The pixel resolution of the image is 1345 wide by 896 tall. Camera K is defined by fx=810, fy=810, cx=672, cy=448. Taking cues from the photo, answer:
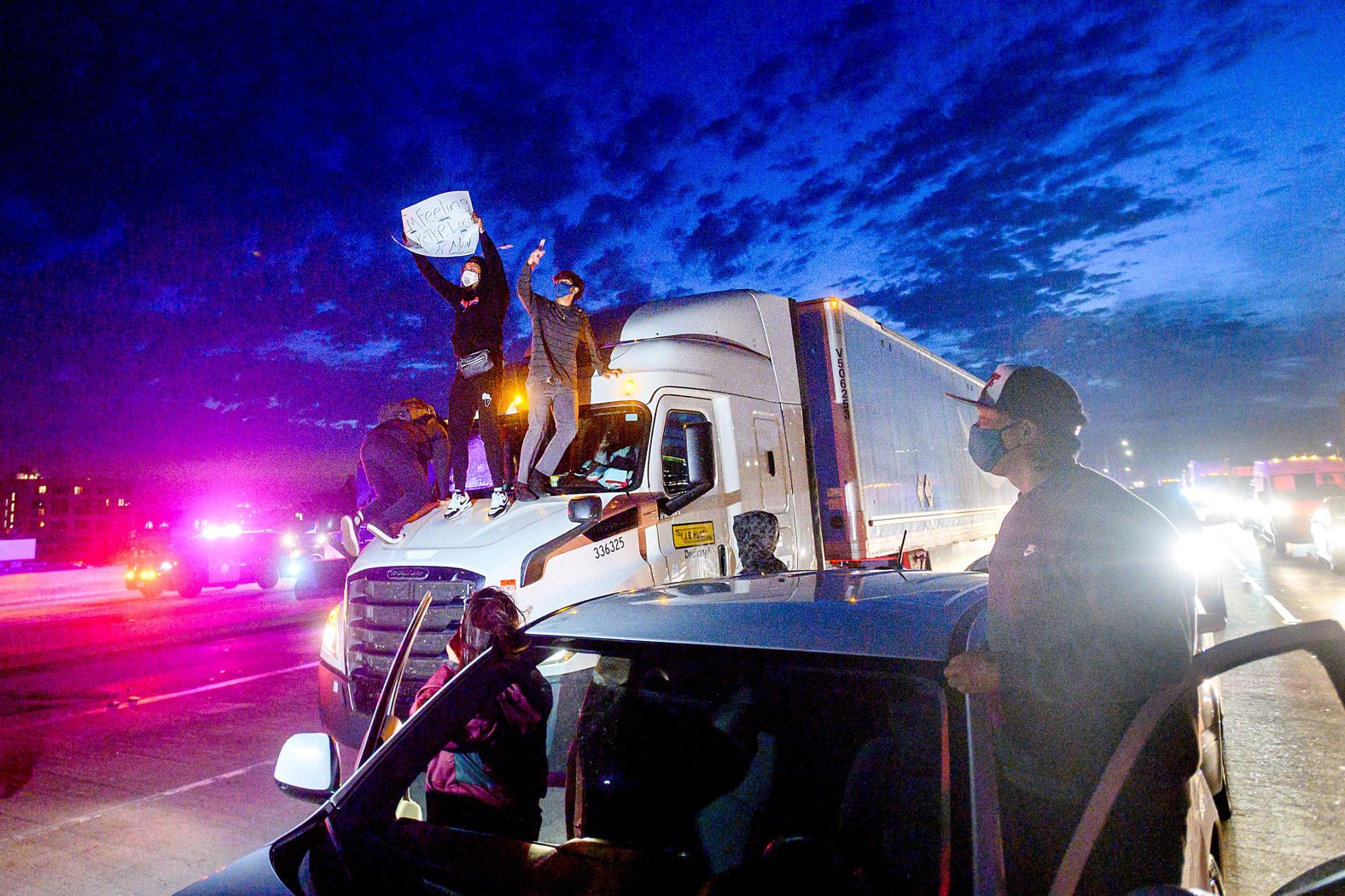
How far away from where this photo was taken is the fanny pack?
25.0ft

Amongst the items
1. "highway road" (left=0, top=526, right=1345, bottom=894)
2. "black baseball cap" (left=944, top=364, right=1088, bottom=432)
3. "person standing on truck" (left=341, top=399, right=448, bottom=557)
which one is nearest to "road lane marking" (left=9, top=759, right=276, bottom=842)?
"highway road" (left=0, top=526, right=1345, bottom=894)

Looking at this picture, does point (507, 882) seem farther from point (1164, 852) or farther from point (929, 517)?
point (929, 517)

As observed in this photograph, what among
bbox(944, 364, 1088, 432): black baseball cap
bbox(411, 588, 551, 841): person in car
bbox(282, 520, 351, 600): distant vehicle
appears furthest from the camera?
bbox(282, 520, 351, 600): distant vehicle

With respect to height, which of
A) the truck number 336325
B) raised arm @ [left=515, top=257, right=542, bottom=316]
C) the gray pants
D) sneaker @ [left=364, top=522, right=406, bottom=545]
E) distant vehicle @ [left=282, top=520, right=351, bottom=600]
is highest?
raised arm @ [left=515, top=257, right=542, bottom=316]

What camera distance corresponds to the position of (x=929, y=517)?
10.4 m

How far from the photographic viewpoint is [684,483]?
6652mm

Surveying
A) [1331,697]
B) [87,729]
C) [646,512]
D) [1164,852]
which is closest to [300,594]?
[87,729]

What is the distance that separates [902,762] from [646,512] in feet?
14.2

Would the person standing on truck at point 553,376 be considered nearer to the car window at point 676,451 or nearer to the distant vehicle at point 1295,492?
the car window at point 676,451

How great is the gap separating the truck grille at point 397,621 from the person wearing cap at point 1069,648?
12.3 feet

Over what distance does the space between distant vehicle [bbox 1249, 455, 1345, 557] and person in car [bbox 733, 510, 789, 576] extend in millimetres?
20427

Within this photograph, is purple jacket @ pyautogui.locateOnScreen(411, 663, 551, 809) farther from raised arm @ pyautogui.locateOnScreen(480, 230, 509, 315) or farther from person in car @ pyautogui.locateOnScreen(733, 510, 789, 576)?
raised arm @ pyautogui.locateOnScreen(480, 230, 509, 315)

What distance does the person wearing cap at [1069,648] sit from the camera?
170 centimetres

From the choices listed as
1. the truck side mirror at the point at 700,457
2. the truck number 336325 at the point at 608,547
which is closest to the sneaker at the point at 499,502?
the truck number 336325 at the point at 608,547
